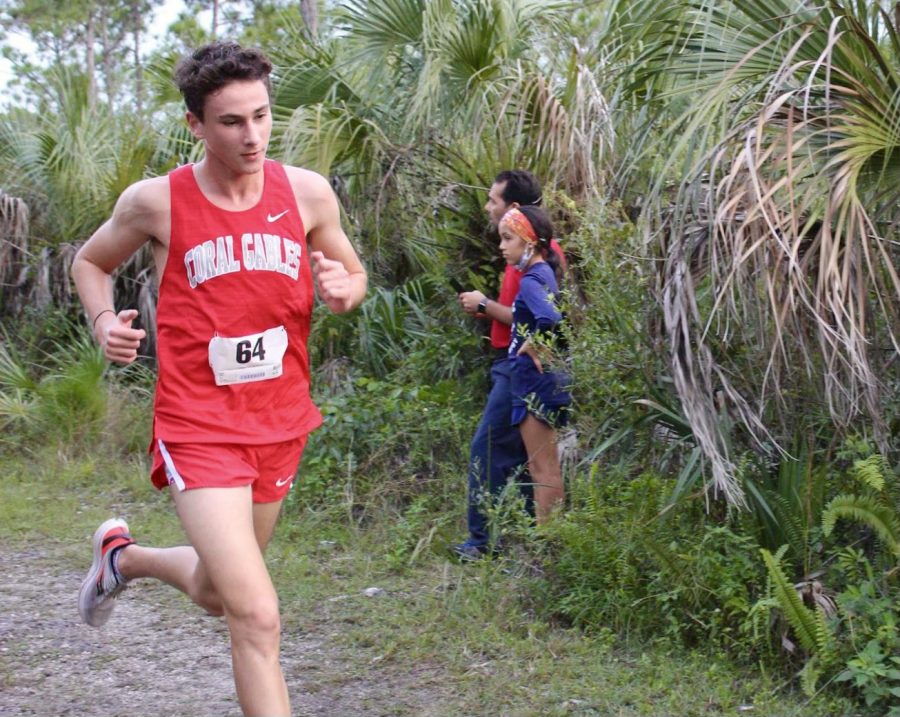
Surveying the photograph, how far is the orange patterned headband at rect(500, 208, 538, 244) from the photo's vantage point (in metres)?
6.14

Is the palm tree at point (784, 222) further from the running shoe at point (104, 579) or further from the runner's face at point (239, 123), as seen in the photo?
the running shoe at point (104, 579)

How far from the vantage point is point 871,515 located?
4.36 m

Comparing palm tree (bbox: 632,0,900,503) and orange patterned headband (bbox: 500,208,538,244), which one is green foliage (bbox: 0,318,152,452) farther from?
palm tree (bbox: 632,0,900,503)

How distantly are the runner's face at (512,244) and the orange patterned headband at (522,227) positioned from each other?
0.06 feet

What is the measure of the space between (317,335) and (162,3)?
77.3ft

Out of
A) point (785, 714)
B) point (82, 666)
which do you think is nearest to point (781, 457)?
point (785, 714)

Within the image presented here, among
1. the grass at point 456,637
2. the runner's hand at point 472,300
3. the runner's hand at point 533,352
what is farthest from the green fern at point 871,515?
the runner's hand at point 472,300

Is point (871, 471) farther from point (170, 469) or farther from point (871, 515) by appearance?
point (170, 469)

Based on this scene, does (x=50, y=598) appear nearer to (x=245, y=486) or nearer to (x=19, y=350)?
(x=245, y=486)

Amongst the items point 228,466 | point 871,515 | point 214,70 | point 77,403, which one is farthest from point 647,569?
point 77,403

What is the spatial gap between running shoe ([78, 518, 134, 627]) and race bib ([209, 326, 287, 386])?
1284 millimetres

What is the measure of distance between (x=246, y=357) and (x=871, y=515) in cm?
236

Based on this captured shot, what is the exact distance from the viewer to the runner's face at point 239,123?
3.66m

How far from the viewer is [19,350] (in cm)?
1020
